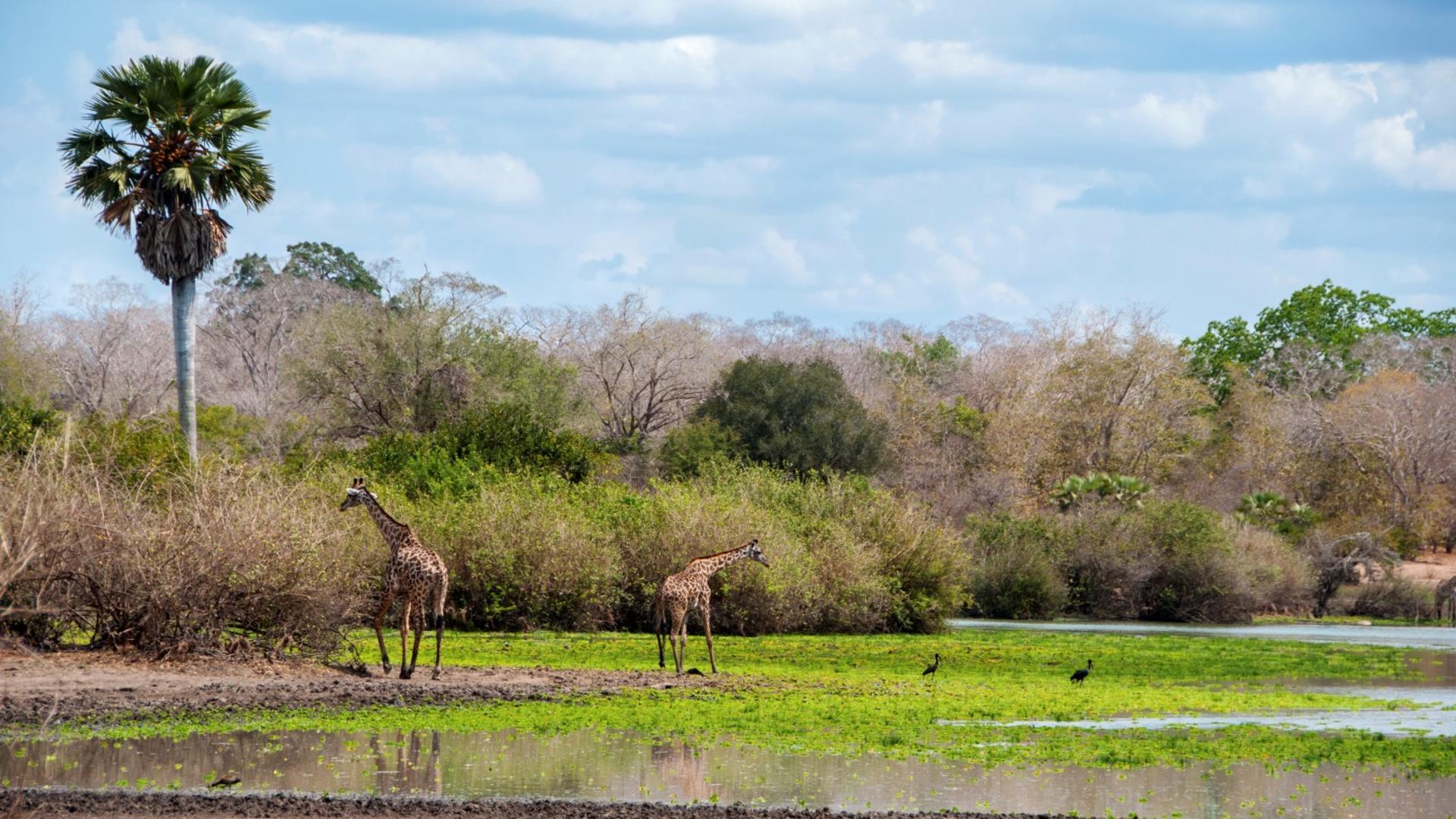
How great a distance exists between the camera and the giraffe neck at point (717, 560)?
22609mm

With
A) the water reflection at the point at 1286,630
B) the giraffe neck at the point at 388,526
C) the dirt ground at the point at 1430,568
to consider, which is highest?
the giraffe neck at the point at 388,526

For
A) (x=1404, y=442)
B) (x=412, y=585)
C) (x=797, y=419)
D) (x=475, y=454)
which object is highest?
(x=797, y=419)

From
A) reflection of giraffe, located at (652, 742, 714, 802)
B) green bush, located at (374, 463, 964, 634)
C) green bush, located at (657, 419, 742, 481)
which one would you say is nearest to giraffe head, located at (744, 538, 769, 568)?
reflection of giraffe, located at (652, 742, 714, 802)

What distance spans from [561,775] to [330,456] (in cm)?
2867

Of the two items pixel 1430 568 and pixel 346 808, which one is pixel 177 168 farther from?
pixel 1430 568

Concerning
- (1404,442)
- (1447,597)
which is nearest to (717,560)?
(1447,597)

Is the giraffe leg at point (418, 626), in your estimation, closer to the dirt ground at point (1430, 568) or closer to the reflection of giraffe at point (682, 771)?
the reflection of giraffe at point (682, 771)

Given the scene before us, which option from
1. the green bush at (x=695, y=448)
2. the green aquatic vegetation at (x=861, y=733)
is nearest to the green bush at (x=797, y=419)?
the green bush at (x=695, y=448)

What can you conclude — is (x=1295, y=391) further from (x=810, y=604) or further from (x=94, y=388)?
(x=94, y=388)

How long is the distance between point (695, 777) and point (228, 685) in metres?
7.12

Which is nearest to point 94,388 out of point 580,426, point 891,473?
point 580,426

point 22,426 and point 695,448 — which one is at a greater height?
point 695,448

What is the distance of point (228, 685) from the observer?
58.5ft

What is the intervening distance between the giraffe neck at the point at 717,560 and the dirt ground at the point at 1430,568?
43502mm
